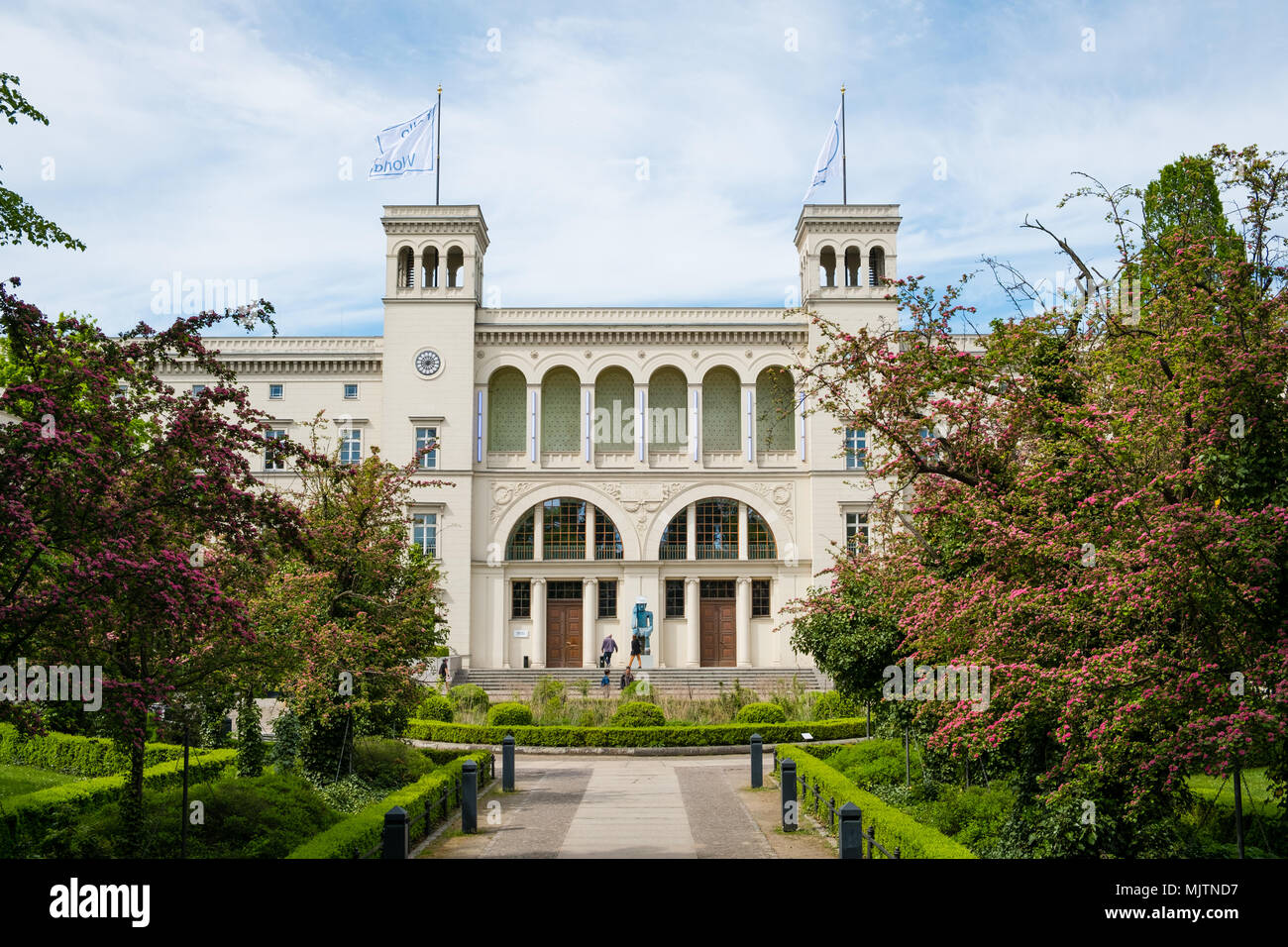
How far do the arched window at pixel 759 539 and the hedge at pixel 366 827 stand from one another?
2884 cm

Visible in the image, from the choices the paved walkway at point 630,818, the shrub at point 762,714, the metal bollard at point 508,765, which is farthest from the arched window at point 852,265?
the metal bollard at point 508,765

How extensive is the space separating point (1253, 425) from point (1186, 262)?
193 cm

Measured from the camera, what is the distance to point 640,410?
151 feet

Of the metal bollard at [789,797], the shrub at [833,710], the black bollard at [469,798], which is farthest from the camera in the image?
the shrub at [833,710]

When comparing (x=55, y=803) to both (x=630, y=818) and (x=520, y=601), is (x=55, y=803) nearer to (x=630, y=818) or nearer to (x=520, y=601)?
(x=630, y=818)

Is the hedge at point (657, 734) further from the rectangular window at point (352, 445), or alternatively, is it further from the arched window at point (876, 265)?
the arched window at point (876, 265)

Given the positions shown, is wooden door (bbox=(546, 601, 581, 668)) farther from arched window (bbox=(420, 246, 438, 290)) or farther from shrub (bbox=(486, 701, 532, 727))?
arched window (bbox=(420, 246, 438, 290))

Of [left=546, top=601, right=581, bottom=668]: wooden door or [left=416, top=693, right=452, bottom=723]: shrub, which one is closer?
[left=416, top=693, right=452, bottom=723]: shrub

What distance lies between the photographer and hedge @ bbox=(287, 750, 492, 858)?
38.8ft

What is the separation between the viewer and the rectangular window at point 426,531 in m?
44.1

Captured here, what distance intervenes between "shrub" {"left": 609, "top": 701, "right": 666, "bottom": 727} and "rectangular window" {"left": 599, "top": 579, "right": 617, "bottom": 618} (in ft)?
51.6

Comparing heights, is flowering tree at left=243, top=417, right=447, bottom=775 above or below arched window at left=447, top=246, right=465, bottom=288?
below

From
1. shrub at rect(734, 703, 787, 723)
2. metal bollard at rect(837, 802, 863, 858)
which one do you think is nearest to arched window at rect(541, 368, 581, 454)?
shrub at rect(734, 703, 787, 723)

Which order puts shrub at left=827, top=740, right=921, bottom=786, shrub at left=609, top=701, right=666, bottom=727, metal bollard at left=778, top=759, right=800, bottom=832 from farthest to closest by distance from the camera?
1. shrub at left=609, top=701, right=666, bottom=727
2. shrub at left=827, top=740, right=921, bottom=786
3. metal bollard at left=778, top=759, right=800, bottom=832
